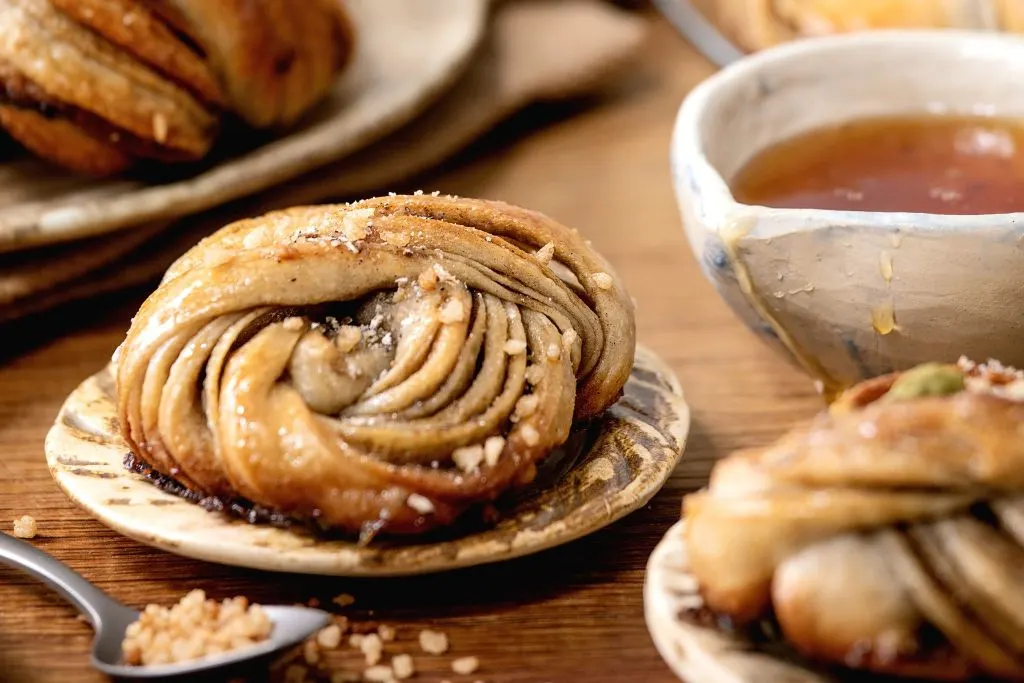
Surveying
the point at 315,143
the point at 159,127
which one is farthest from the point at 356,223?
the point at 315,143

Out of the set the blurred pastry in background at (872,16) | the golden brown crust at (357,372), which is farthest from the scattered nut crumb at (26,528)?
the blurred pastry in background at (872,16)

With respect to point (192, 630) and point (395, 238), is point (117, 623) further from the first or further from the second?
point (395, 238)

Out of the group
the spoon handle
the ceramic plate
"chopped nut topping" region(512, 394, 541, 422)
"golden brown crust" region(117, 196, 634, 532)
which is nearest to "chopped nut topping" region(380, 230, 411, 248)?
"golden brown crust" region(117, 196, 634, 532)

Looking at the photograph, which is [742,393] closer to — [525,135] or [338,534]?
[338,534]

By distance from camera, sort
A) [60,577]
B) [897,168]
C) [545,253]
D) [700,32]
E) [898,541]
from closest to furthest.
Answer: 1. [898,541]
2. [60,577]
3. [545,253]
4. [897,168]
5. [700,32]

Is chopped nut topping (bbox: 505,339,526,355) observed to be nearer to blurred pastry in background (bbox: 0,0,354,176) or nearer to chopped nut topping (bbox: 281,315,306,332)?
chopped nut topping (bbox: 281,315,306,332)

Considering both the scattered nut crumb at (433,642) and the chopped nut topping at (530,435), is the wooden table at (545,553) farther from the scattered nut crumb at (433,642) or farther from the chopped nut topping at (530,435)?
the chopped nut topping at (530,435)

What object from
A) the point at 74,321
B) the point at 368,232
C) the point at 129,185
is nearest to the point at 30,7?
the point at 129,185
